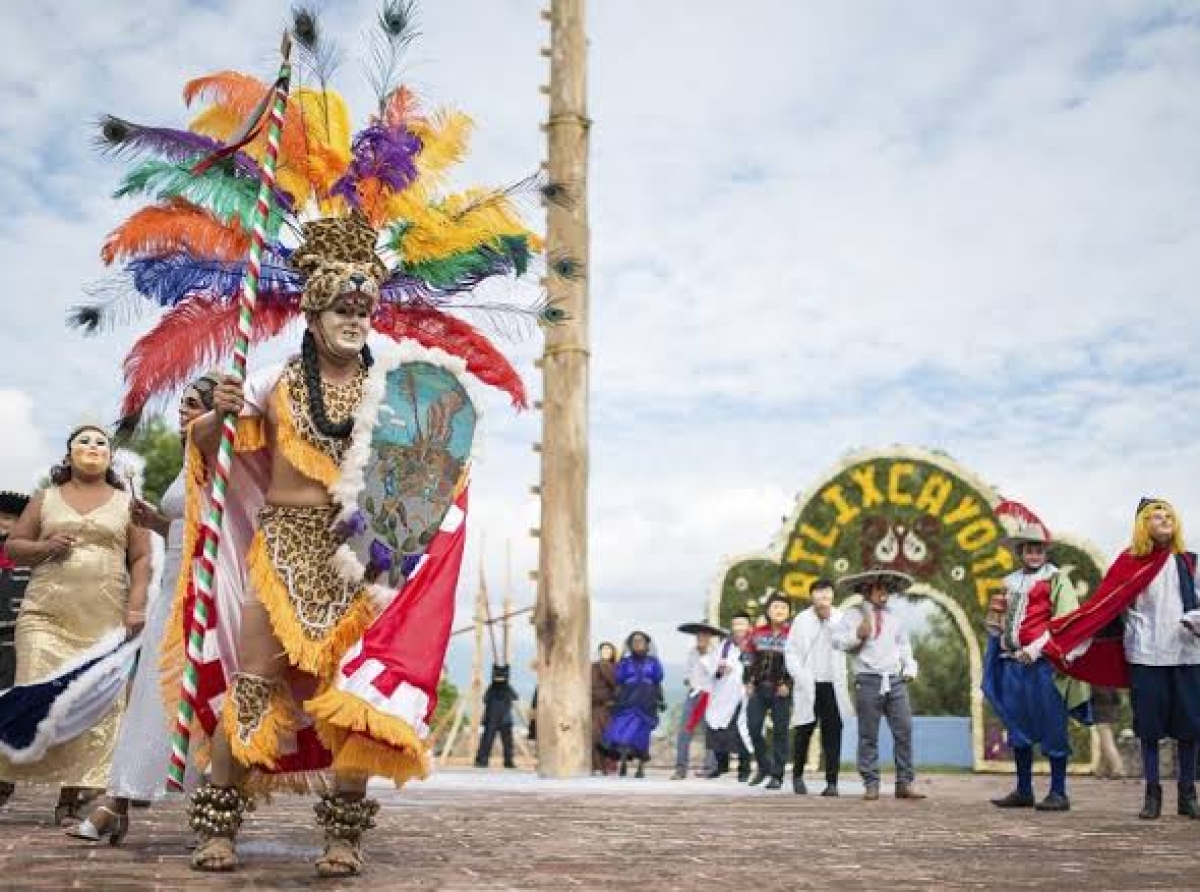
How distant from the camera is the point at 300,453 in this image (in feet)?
14.5

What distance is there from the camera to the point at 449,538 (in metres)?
4.50

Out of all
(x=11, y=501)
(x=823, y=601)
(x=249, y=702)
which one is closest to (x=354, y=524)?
(x=249, y=702)

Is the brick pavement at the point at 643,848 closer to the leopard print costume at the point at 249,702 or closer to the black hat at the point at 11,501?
the leopard print costume at the point at 249,702

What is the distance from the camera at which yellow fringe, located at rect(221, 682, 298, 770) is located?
13.8ft

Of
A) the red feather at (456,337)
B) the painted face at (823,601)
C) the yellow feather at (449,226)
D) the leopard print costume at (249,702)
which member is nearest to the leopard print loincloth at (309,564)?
the leopard print costume at (249,702)

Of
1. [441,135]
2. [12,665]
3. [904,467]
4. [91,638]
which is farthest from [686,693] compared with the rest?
[441,135]

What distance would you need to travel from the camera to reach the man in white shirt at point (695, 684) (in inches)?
596

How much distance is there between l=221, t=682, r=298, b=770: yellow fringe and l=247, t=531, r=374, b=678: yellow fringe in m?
0.15

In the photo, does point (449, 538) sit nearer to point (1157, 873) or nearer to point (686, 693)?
point (1157, 873)

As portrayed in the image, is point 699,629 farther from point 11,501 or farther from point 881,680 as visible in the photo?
point 11,501

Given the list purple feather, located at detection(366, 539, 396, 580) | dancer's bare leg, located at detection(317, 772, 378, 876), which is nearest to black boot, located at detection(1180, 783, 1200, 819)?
dancer's bare leg, located at detection(317, 772, 378, 876)

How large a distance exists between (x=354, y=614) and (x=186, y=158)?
2040mm

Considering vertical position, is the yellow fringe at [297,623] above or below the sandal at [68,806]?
above

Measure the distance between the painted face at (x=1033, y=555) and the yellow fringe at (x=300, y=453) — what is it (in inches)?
264
